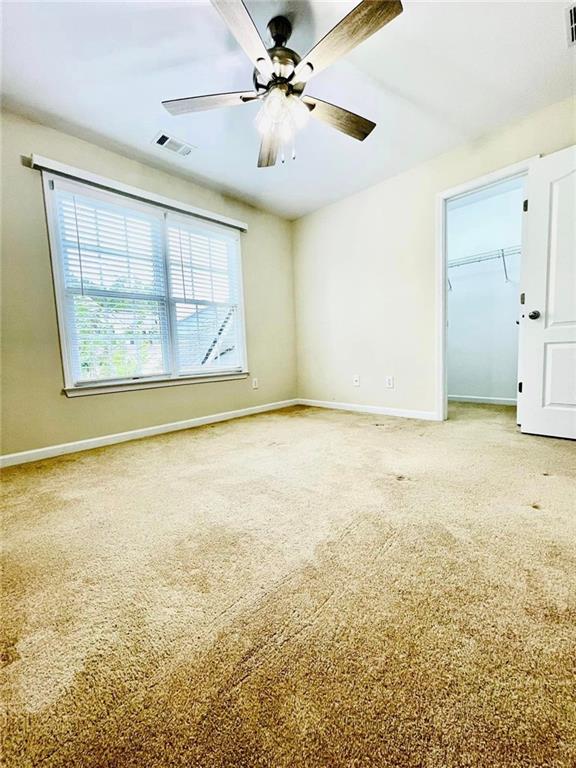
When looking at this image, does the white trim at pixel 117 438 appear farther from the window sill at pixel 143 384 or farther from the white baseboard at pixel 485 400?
the white baseboard at pixel 485 400

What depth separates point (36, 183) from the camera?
7.22 ft

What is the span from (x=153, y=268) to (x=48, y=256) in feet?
2.56

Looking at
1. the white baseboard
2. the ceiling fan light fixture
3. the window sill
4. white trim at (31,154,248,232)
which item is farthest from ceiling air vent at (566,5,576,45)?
the window sill

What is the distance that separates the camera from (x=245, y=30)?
133 cm

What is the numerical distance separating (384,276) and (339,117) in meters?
1.66

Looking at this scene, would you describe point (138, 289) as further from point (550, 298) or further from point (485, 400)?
point (485, 400)

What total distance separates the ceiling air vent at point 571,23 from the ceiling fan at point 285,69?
108 cm

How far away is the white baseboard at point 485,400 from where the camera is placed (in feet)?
12.1

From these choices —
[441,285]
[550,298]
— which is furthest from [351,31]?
[550,298]

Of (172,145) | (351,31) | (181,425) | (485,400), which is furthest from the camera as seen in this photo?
(485,400)

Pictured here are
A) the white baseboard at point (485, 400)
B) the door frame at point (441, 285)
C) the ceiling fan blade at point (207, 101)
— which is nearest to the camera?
the ceiling fan blade at point (207, 101)

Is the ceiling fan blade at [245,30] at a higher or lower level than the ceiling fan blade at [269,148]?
higher

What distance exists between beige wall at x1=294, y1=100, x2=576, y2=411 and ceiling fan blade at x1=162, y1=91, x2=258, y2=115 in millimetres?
1921

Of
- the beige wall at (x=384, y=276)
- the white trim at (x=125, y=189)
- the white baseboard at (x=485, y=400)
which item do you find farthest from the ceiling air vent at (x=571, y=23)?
the white baseboard at (x=485, y=400)
